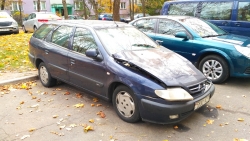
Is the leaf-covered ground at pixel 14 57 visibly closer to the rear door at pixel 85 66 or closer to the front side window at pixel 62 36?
the front side window at pixel 62 36

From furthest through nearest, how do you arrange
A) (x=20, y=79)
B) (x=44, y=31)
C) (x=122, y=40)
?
(x=20, y=79)
(x=44, y=31)
(x=122, y=40)

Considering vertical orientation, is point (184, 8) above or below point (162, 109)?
above

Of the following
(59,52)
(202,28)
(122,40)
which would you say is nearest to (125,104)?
(122,40)

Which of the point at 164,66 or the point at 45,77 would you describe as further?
the point at 45,77

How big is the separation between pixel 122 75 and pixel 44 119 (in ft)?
5.16

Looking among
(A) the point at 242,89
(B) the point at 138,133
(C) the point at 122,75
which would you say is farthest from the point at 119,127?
(A) the point at 242,89

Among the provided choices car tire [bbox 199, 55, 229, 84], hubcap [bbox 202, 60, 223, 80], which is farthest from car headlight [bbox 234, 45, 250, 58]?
hubcap [bbox 202, 60, 223, 80]

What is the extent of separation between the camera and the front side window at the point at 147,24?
6.89 meters

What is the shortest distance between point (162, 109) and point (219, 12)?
19.7 ft

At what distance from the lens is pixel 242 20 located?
24.4 feet

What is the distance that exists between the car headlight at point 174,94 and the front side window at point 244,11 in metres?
5.46

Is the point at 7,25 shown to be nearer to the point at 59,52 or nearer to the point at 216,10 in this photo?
the point at 59,52

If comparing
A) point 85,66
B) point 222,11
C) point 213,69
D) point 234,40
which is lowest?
point 213,69

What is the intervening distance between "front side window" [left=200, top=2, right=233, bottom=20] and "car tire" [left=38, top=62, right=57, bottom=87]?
5782mm
